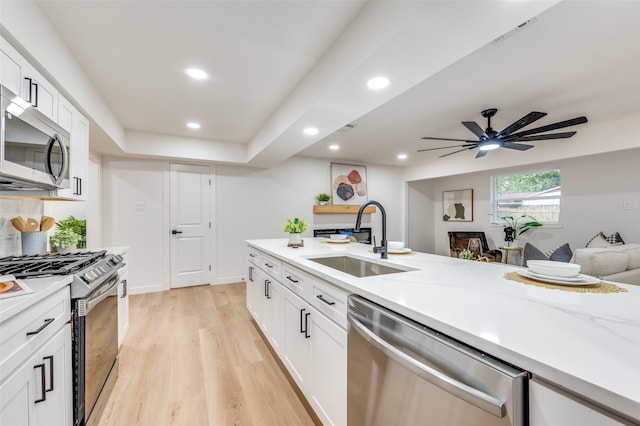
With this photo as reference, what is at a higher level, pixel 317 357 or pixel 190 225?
pixel 190 225

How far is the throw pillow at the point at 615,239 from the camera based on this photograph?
13.1ft

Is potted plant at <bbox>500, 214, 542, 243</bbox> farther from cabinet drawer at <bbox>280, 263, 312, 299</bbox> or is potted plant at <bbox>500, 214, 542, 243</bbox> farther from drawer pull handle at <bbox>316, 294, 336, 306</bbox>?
drawer pull handle at <bbox>316, 294, 336, 306</bbox>

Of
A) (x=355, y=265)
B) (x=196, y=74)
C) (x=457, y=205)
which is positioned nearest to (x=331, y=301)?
(x=355, y=265)

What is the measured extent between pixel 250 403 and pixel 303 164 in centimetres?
441

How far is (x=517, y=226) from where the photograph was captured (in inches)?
218

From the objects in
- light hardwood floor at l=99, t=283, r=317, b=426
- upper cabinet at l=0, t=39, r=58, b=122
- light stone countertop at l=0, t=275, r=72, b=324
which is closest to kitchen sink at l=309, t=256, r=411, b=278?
light hardwood floor at l=99, t=283, r=317, b=426

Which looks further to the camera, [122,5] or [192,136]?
[192,136]

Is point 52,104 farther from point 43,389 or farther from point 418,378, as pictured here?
point 418,378

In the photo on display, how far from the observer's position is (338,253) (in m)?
2.23

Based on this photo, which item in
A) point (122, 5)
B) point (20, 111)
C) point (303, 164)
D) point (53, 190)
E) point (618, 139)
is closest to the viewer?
point (20, 111)

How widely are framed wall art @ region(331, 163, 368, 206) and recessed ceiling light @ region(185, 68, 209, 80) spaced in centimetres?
360

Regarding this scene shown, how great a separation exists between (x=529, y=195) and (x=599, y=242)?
149 centimetres

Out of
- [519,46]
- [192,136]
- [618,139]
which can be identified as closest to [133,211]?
[192,136]

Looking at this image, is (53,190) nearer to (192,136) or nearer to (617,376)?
(192,136)
